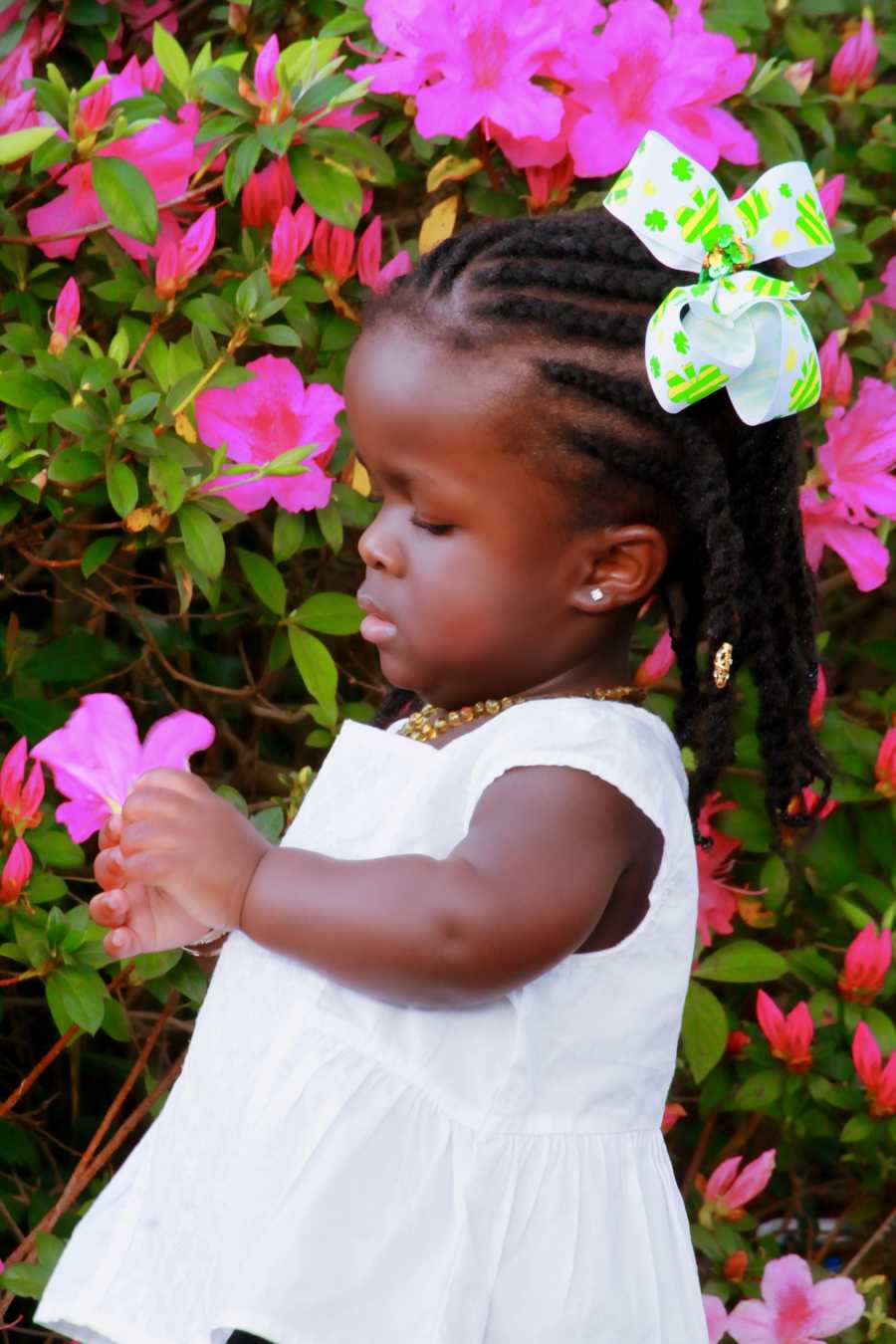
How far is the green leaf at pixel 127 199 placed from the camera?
179cm

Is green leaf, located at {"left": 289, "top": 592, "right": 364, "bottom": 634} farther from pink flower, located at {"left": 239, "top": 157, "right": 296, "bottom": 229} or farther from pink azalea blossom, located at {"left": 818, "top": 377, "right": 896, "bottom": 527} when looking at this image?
pink azalea blossom, located at {"left": 818, "top": 377, "right": 896, "bottom": 527}

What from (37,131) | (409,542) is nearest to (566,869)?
(409,542)

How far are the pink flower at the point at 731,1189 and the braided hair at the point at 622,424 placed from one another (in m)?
0.77

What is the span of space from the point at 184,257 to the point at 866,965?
42.5 inches

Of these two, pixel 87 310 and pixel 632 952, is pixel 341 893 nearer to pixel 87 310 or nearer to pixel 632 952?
pixel 632 952

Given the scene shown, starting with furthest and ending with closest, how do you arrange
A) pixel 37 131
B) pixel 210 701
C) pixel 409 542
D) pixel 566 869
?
pixel 210 701, pixel 37 131, pixel 409 542, pixel 566 869

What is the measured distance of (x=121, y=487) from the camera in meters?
1.78

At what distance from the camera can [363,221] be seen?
2.23 meters

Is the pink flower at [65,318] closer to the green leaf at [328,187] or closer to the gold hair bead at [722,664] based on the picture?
the green leaf at [328,187]

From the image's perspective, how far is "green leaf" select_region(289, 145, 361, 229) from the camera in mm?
1902

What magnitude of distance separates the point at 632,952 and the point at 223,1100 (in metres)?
0.32

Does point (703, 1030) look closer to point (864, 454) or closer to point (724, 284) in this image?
point (864, 454)

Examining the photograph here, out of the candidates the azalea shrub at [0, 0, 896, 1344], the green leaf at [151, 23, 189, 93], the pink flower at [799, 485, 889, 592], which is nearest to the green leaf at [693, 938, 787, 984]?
the azalea shrub at [0, 0, 896, 1344]

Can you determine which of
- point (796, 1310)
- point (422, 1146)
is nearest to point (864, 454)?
point (796, 1310)
